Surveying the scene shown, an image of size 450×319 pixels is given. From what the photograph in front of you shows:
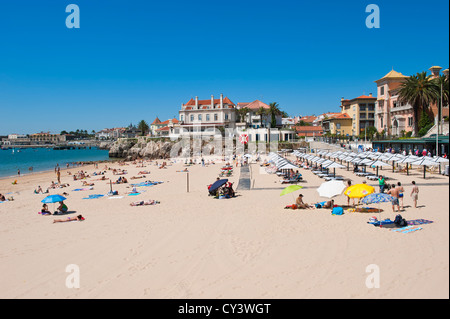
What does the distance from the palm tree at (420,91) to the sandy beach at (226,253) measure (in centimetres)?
3439

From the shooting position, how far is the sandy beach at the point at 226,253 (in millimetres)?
6992

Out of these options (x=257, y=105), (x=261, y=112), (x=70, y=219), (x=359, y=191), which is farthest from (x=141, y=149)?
(x=359, y=191)

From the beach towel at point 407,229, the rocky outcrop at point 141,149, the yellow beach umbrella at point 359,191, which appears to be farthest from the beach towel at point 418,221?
the rocky outcrop at point 141,149

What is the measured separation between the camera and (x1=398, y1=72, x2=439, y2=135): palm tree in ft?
141

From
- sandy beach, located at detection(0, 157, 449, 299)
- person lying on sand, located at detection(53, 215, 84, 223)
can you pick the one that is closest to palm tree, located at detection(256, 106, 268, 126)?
sandy beach, located at detection(0, 157, 449, 299)

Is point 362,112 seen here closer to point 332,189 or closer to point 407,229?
point 332,189

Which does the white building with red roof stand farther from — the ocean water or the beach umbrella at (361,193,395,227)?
the beach umbrella at (361,193,395,227)

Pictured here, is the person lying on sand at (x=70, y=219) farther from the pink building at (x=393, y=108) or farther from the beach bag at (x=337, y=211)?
the pink building at (x=393, y=108)

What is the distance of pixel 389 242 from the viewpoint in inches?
377

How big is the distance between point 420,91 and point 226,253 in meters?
45.6

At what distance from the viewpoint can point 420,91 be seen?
1725 inches

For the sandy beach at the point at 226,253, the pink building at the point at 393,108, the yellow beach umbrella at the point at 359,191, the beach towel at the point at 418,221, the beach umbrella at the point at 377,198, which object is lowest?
the sandy beach at the point at 226,253

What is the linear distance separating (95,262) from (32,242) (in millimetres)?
3838

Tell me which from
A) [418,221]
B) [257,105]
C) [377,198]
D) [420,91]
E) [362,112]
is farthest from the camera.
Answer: [257,105]
